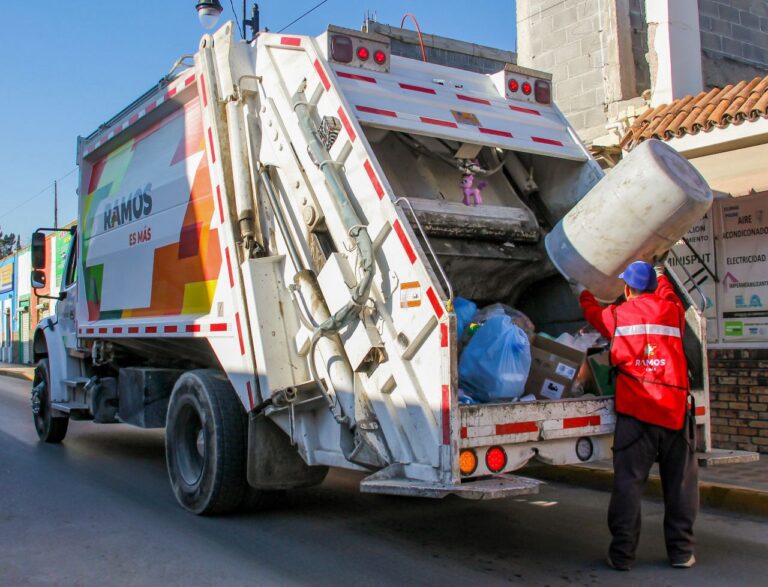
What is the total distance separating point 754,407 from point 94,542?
553cm

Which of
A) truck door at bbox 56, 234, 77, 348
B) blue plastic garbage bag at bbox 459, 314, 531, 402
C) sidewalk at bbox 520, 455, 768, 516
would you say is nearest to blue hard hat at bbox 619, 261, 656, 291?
blue plastic garbage bag at bbox 459, 314, 531, 402

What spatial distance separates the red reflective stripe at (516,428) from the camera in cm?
406

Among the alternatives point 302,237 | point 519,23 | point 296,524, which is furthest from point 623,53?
point 296,524

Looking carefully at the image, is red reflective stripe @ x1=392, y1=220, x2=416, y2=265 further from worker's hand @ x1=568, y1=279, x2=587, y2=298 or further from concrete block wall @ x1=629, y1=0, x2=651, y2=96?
concrete block wall @ x1=629, y1=0, x2=651, y2=96

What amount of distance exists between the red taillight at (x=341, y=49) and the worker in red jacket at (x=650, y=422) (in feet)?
7.03

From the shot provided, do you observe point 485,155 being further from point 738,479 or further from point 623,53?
point 623,53

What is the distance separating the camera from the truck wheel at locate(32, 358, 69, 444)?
28.7 ft

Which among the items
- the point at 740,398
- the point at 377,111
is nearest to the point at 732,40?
the point at 740,398

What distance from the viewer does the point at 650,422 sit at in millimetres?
4258

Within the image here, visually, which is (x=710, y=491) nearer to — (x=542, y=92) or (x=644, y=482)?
(x=644, y=482)

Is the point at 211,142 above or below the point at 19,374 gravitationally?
above

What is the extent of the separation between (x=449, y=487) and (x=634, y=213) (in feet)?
5.97

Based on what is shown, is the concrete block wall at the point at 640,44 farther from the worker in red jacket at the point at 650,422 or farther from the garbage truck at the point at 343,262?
the worker in red jacket at the point at 650,422

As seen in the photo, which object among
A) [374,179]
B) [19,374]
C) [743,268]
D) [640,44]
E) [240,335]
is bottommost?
[19,374]
